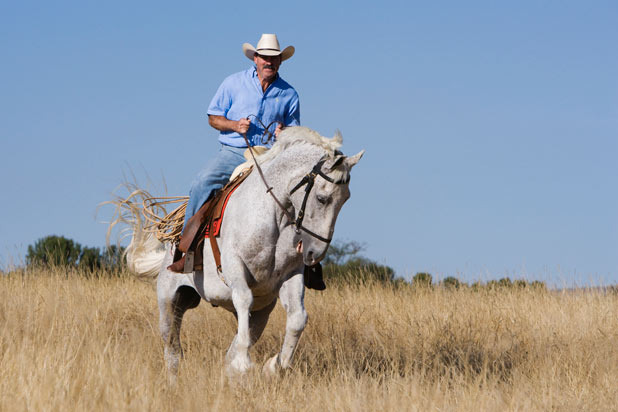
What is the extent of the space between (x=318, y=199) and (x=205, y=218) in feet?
5.31

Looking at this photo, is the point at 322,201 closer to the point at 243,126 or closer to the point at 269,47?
the point at 243,126

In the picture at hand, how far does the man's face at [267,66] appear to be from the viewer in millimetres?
7266

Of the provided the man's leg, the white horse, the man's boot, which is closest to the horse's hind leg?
the man's leg

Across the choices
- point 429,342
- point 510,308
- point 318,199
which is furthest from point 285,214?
point 510,308

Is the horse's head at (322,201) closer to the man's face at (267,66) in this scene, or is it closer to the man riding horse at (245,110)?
the man riding horse at (245,110)

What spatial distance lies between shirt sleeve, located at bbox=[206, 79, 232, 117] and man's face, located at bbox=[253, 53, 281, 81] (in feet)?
1.17

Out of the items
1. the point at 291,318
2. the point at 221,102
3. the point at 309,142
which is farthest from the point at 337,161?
the point at 221,102

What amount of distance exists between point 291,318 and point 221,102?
2.35 m

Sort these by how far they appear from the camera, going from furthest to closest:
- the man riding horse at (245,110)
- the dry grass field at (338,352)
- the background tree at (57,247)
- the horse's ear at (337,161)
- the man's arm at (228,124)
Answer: the background tree at (57,247) → the man riding horse at (245,110) → the man's arm at (228,124) → the horse's ear at (337,161) → the dry grass field at (338,352)

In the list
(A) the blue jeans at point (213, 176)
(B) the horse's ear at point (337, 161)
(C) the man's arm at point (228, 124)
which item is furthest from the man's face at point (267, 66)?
(B) the horse's ear at point (337, 161)

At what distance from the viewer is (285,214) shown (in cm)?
619

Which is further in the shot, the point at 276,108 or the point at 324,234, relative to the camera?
the point at 276,108

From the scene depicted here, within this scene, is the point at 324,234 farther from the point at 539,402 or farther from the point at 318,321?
the point at 318,321

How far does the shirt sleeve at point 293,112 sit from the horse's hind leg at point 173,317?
203 centimetres
